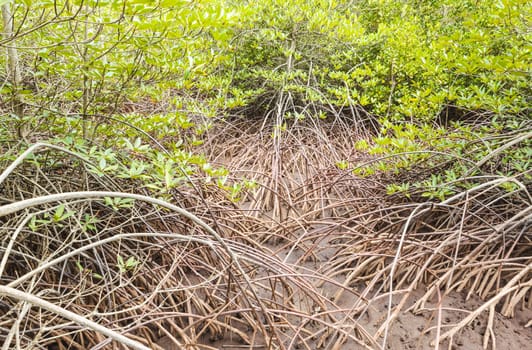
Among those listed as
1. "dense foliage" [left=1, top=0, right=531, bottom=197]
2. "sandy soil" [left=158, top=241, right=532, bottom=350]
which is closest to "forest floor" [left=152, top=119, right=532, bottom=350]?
"sandy soil" [left=158, top=241, right=532, bottom=350]

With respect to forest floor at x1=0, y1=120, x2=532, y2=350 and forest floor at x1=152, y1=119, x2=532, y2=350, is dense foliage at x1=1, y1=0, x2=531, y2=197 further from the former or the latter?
forest floor at x1=152, y1=119, x2=532, y2=350

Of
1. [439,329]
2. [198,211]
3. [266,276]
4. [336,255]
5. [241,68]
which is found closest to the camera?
[439,329]

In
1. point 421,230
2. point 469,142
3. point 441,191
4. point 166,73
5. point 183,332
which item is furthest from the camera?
point 421,230

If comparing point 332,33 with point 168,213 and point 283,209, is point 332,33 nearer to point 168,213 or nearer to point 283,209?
point 283,209

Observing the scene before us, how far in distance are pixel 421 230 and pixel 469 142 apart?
64cm

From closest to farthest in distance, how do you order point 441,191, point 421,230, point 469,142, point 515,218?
point 515,218
point 441,191
point 469,142
point 421,230

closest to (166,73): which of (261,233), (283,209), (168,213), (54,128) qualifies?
(54,128)

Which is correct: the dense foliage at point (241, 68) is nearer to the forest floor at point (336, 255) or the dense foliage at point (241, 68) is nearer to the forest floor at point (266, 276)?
the forest floor at point (266, 276)

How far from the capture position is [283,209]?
289cm

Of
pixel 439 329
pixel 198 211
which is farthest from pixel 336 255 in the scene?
pixel 198 211

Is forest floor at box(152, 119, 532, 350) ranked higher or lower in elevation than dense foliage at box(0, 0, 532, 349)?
lower

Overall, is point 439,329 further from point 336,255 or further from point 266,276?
point 266,276

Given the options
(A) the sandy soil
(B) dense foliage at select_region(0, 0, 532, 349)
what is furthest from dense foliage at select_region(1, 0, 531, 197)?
(A) the sandy soil

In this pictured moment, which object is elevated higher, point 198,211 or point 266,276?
point 198,211
